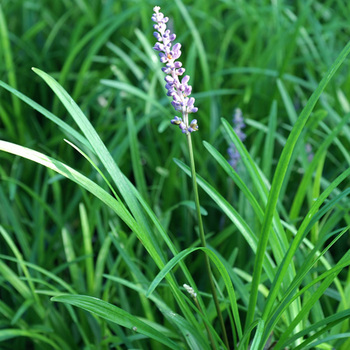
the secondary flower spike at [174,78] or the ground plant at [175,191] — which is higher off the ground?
the secondary flower spike at [174,78]

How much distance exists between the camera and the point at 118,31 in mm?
3164

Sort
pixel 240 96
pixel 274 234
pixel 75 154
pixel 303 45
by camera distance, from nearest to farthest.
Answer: pixel 274 234 → pixel 75 154 → pixel 240 96 → pixel 303 45

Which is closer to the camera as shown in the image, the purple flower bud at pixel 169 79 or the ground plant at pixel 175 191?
the purple flower bud at pixel 169 79

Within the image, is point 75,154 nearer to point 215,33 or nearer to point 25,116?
point 25,116

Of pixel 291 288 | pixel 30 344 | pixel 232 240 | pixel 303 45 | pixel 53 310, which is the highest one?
pixel 303 45

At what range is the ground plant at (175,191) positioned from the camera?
3.93 feet

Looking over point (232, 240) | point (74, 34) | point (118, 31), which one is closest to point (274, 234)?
point (232, 240)

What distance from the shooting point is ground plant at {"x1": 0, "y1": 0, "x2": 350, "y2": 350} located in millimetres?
1198

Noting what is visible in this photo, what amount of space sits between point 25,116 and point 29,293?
122 cm

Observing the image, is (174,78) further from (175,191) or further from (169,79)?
(175,191)

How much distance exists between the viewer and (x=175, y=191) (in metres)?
2.17

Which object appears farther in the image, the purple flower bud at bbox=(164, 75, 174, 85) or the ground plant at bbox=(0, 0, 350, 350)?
the ground plant at bbox=(0, 0, 350, 350)

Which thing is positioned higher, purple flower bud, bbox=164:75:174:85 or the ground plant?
purple flower bud, bbox=164:75:174:85

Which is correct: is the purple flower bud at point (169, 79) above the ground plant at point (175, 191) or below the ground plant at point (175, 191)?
above
